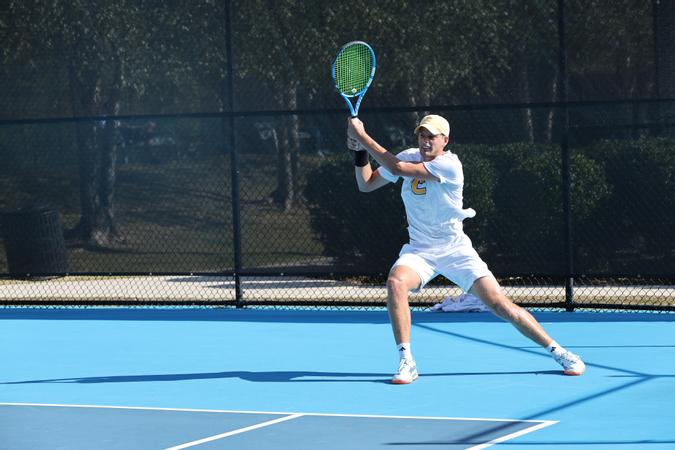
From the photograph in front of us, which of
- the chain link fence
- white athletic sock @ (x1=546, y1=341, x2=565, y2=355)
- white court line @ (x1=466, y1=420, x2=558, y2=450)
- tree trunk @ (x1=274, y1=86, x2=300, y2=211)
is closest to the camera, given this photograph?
white court line @ (x1=466, y1=420, x2=558, y2=450)

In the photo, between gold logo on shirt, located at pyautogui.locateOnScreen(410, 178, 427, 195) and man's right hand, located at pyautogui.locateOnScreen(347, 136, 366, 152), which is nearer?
man's right hand, located at pyautogui.locateOnScreen(347, 136, 366, 152)

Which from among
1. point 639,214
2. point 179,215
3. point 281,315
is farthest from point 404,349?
point 179,215

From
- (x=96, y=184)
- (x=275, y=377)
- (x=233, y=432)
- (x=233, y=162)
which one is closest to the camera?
(x=233, y=432)

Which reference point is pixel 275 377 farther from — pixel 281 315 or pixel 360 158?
pixel 281 315

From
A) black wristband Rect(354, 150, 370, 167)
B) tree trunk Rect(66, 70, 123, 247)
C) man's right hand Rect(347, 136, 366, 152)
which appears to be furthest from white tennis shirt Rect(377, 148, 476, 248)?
tree trunk Rect(66, 70, 123, 247)

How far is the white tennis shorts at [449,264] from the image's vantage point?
9.31 meters

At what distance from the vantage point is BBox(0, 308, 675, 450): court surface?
297 inches

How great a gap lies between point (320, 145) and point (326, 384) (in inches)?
255

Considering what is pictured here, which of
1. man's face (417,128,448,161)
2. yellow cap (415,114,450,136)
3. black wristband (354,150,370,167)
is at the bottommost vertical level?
black wristband (354,150,370,167)

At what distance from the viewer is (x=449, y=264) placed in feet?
30.7

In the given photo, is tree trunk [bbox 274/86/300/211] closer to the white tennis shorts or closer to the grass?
the grass

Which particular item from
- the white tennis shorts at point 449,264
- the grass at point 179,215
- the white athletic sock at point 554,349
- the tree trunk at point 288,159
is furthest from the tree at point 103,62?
the white athletic sock at point 554,349

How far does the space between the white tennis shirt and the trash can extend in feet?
27.3

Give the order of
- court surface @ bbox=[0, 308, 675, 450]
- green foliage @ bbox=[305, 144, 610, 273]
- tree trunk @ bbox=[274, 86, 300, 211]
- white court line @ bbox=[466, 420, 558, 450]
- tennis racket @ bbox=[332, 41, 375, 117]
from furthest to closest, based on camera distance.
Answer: tree trunk @ bbox=[274, 86, 300, 211], green foliage @ bbox=[305, 144, 610, 273], tennis racket @ bbox=[332, 41, 375, 117], court surface @ bbox=[0, 308, 675, 450], white court line @ bbox=[466, 420, 558, 450]
